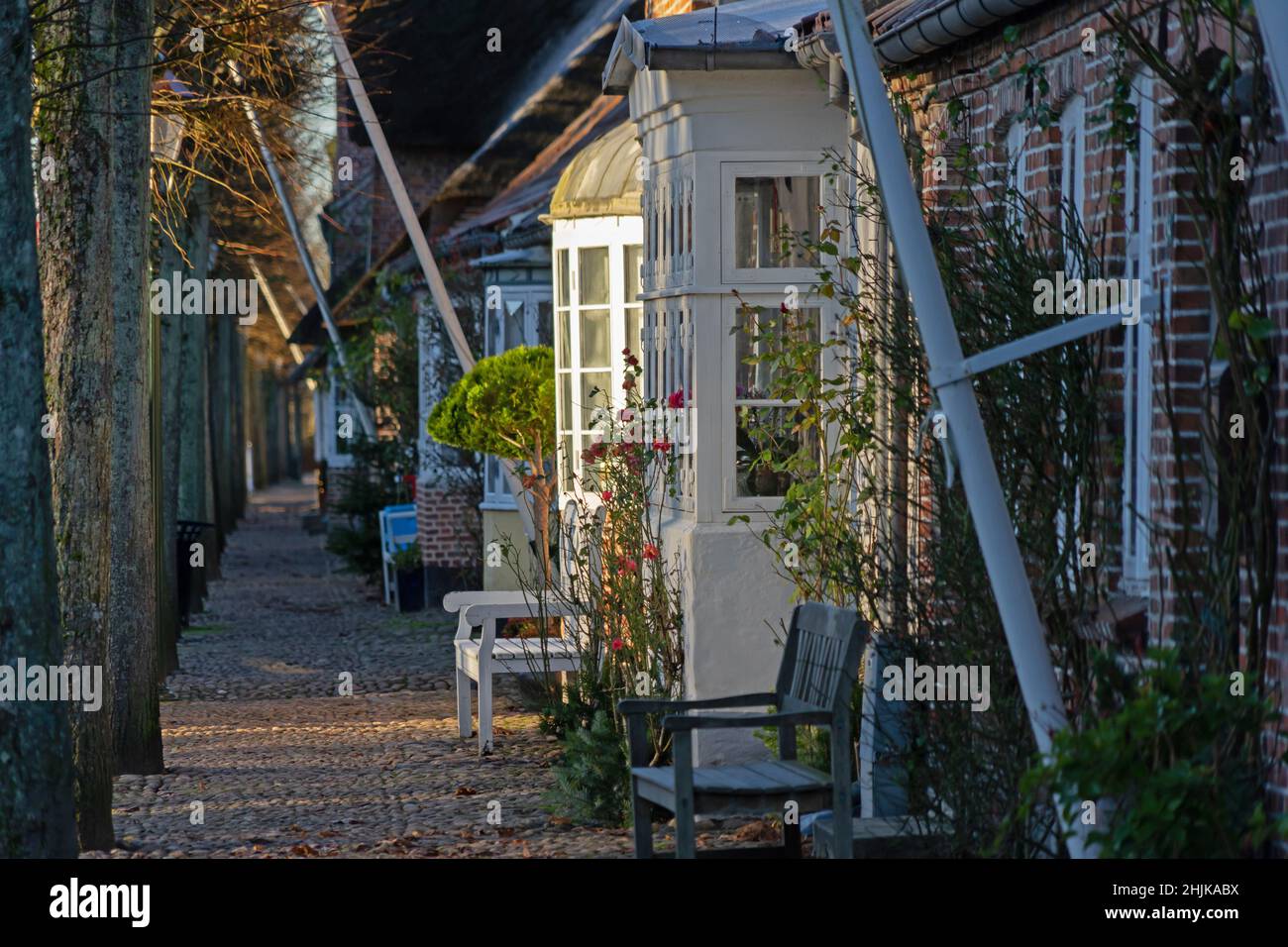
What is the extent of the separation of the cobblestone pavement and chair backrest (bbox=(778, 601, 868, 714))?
1481 mm

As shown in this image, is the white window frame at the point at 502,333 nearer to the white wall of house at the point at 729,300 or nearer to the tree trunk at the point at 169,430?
the tree trunk at the point at 169,430

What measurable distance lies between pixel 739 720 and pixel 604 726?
3.07 metres

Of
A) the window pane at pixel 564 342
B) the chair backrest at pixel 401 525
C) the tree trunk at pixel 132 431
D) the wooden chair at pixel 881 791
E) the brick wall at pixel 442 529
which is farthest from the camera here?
the chair backrest at pixel 401 525

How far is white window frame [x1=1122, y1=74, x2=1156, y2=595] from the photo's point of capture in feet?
19.4

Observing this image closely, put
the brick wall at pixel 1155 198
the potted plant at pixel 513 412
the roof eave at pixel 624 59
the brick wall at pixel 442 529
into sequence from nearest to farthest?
the brick wall at pixel 1155 198
the roof eave at pixel 624 59
the potted plant at pixel 513 412
the brick wall at pixel 442 529

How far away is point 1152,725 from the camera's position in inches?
189

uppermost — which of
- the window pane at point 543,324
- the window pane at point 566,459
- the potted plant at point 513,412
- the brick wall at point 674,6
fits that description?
the brick wall at point 674,6

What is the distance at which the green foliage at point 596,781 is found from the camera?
8586mm

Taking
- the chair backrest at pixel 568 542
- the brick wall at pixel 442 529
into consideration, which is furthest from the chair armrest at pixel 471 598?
the brick wall at pixel 442 529

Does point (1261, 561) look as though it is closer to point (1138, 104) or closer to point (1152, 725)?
point (1152, 725)

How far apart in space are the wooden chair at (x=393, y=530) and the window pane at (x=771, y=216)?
11.8m

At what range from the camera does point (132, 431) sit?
10664mm

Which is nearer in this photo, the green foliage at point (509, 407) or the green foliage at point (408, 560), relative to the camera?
the green foliage at point (509, 407)
